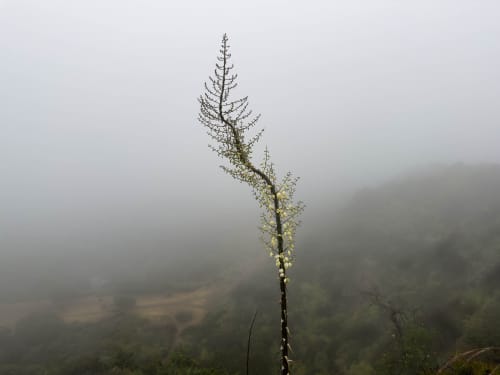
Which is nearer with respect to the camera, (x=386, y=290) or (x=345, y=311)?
(x=345, y=311)

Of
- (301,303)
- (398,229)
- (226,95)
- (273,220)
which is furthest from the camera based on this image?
(398,229)

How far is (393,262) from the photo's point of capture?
2628 inches

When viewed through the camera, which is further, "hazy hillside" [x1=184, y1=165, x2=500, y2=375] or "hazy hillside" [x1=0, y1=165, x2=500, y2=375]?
"hazy hillside" [x1=0, y1=165, x2=500, y2=375]

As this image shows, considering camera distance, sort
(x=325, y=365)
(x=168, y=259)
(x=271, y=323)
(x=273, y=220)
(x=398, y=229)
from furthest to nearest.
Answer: (x=168, y=259), (x=398, y=229), (x=271, y=323), (x=325, y=365), (x=273, y=220)

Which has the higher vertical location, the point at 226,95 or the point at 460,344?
the point at 226,95

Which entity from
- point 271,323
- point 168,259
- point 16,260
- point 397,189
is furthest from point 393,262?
point 16,260

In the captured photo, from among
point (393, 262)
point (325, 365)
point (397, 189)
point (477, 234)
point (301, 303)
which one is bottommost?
point (325, 365)

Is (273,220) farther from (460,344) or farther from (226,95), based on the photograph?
(460,344)

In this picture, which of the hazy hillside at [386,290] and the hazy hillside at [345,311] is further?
the hazy hillside at [345,311]

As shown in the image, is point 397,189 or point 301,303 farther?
point 397,189

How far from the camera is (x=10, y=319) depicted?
75.6 m

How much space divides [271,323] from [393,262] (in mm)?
26161

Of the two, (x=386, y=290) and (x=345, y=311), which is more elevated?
(x=386, y=290)

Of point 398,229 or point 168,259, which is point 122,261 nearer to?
point 168,259
